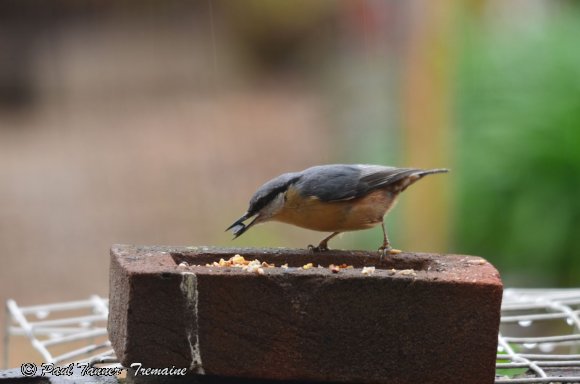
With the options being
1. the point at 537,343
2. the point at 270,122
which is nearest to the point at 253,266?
the point at 537,343

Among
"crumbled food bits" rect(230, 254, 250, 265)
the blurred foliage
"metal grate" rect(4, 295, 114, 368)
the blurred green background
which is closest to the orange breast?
"crumbled food bits" rect(230, 254, 250, 265)

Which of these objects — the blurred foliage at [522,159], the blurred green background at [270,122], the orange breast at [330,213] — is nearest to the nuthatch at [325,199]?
the orange breast at [330,213]

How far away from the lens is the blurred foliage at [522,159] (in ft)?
22.0

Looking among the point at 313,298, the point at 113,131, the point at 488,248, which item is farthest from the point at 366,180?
the point at 113,131

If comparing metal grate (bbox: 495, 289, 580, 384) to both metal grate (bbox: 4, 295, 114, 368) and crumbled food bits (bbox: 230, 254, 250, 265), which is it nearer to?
crumbled food bits (bbox: 230, 254, 250, 265)

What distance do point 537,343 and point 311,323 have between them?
47.9 inches

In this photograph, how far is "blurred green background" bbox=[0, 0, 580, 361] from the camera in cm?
666

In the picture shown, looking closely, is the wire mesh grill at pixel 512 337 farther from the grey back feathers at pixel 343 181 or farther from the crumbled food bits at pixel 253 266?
the grey back feathers at pixel 343 181

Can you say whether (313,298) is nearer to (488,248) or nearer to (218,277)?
(218,277)

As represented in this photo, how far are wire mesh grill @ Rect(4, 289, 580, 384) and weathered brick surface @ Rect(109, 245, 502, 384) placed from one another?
1.34ft

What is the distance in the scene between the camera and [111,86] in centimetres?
1647

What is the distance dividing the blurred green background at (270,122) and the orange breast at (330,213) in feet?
8.33

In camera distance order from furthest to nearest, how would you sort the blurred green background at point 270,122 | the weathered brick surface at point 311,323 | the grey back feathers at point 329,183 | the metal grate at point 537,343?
the blurred green background at point 270,122
the grey back feathers at point 329,183
the metal grate at point 537,343
the weathered brick surface at point 311,323

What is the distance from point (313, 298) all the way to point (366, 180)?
3.26ft
